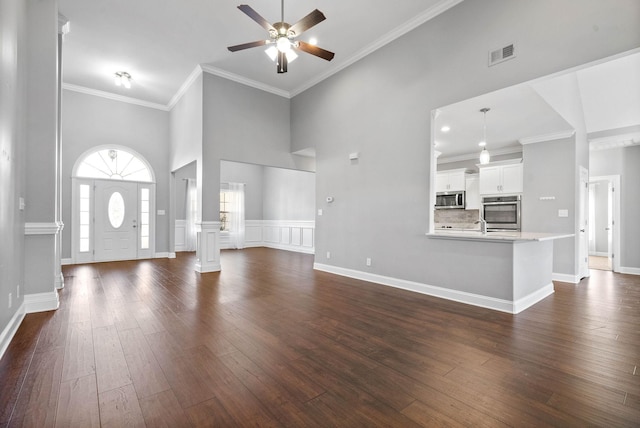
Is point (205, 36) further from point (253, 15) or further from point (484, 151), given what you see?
point (484, 151)

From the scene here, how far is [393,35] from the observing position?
4.66m

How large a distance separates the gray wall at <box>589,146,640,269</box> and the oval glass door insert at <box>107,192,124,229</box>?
1148 cm

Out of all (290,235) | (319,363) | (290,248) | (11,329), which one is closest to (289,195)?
(290,235)

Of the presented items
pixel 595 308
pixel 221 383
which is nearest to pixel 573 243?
pixel 595 308

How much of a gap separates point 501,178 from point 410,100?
368 centimetres

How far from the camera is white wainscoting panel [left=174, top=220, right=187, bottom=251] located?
9.45 meters

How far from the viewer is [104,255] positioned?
7.07 m

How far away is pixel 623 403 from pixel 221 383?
2.50 metres

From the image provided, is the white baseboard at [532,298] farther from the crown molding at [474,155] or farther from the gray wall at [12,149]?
the gray wall at [12,149]

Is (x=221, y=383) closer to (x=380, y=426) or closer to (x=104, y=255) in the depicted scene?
(x=380, y=426)

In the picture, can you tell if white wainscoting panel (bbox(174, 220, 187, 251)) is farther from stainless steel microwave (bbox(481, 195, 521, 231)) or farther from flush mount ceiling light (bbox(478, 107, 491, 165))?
stainless steel microwave (bbox(481, 195, 521, 231))

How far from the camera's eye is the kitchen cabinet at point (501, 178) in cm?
641

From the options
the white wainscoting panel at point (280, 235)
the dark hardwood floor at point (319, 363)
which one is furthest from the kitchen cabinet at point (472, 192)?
the white wainscoting panel at point (280, 235)

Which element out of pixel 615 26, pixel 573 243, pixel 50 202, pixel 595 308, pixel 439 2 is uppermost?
pixel 439 2
